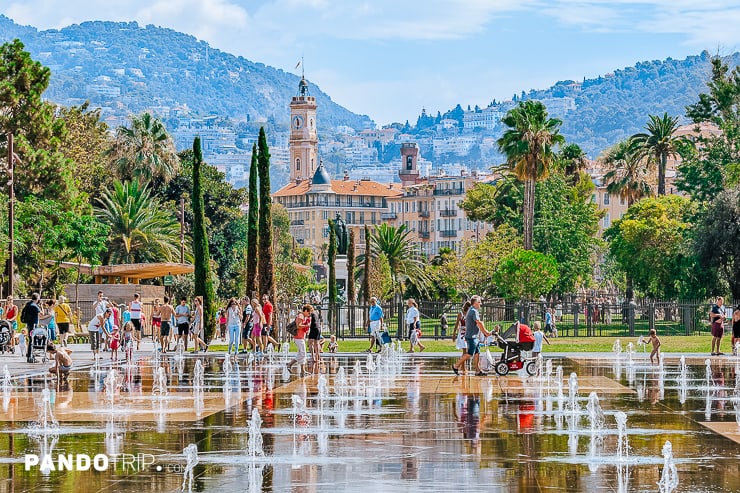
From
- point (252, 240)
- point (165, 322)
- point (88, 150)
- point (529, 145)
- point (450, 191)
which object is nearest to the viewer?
point (165, 322)

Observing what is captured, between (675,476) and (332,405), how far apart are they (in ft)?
28.0

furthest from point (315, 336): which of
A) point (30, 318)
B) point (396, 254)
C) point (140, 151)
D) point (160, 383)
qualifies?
point (396, 254)

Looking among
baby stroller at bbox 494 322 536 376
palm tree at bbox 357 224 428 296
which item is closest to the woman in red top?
baby stroller at bbox 494 322 536 376

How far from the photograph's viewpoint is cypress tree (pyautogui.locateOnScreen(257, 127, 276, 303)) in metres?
41.8

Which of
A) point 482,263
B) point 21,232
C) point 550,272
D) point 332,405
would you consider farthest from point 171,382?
point 482,263

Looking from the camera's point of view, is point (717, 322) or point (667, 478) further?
point (717, 322)

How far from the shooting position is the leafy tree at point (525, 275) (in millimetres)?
66938

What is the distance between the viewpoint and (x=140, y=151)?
72812mm

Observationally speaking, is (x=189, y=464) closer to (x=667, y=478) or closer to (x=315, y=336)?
(x=667, y=478)

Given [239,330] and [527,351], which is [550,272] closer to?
[239,330]

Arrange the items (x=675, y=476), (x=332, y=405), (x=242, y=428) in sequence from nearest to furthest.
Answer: (x=675, y=476) → (x=242, y=428) → (x=332, y=405)

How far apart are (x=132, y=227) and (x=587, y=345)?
2907cm

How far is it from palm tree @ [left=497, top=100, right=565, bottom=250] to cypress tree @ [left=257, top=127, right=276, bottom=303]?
2896cm

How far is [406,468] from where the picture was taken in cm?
1260
